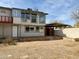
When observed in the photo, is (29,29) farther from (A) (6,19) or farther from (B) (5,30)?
(A) (6,19)

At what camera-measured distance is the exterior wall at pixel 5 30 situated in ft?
87.7

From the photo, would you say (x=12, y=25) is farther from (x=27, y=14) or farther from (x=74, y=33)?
(x=74, y=33)

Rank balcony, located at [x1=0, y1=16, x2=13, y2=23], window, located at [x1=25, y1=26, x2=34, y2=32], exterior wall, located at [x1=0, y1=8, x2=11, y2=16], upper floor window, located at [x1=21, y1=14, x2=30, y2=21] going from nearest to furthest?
balcony, located at [x1=0, y1=16, x2=13, y2=23], exterior wall, located at [x1=0, y1=8, x2=11, y2=16], upper floor window, located at [x1=21, y1=14, x2=30, y2=21], window, located at [x1=25, y1=26, x2=34, y2=32]

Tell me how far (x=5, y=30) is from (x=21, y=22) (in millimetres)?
Answer: 3423

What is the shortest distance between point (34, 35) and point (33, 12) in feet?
15.3

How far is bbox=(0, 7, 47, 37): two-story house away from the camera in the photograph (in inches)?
1054

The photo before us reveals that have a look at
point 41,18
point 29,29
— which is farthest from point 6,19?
point 41,18

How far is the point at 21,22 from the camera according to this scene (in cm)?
2864

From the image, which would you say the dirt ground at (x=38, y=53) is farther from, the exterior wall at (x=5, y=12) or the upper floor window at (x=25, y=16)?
the upper floor window at (x=25, y=16)

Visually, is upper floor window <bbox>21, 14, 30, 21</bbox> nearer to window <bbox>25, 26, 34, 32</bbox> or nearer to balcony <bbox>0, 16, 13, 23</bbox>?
window <bbox>25, 26, 34, 32</bbox>

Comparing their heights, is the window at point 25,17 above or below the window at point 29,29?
above

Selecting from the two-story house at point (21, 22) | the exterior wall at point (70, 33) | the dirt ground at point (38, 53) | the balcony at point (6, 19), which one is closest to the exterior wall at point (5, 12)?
the two-story house at point (21, 22)

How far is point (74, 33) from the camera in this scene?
103 ft

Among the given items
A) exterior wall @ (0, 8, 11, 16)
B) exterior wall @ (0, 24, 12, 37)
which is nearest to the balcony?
exterior wall @ (0, 8, 11, 16)
